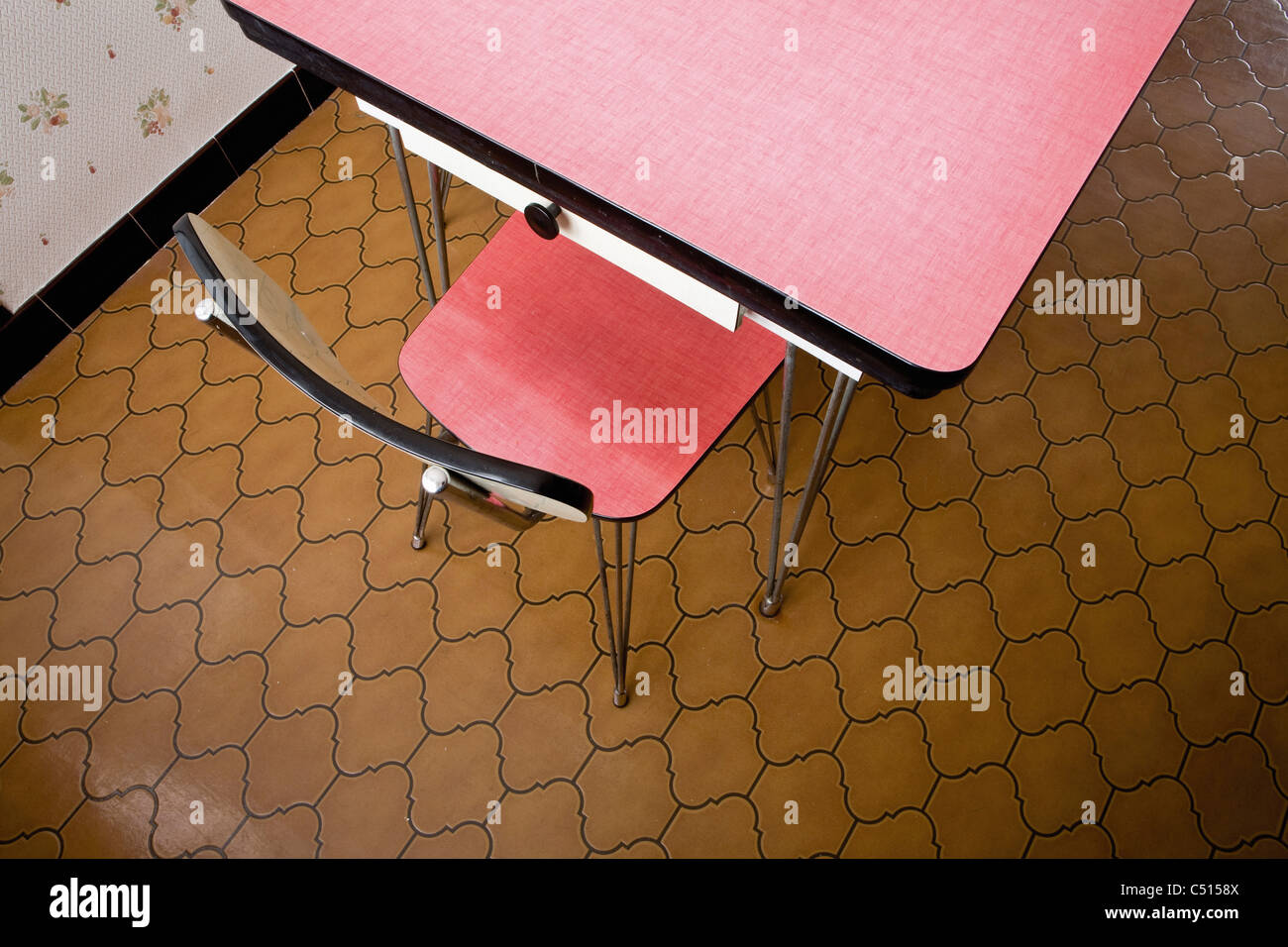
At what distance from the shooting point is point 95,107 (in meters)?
1.81

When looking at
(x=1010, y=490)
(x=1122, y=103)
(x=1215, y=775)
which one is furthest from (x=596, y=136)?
(x=1215, y=775)

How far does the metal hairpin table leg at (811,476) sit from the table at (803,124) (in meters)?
0.10

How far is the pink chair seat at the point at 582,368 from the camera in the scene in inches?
47.2

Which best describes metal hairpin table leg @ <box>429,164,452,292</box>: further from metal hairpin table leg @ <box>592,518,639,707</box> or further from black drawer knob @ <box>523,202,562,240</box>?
metal hairpin table leg @ <box>592,518,639,707</box>

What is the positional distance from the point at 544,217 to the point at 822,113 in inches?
13.4

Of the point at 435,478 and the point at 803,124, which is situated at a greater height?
the point at 803,124

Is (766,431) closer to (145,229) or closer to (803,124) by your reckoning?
(803,124)

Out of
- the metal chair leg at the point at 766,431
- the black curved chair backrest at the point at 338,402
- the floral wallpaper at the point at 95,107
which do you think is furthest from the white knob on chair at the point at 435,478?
the floral wallpaper at the point at 95,107

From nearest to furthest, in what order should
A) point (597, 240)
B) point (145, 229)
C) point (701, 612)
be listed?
point (597, 240) → point (701, 612) → point (145, 229)

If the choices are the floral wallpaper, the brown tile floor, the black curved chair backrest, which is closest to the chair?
the black curved chair backrest

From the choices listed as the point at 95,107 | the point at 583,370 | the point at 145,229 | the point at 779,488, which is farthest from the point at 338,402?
the point at 145,229

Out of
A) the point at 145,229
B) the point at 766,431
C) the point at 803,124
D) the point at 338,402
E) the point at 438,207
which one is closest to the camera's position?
the point at 338,402

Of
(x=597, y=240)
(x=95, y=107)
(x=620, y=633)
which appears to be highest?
(x=95, y=107)
